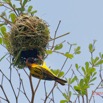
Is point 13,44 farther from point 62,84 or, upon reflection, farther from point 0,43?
point 62,84

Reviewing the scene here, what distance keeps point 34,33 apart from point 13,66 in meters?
0.31

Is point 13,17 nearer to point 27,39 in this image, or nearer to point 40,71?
point 27,39

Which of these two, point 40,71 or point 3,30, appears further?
point 3,30

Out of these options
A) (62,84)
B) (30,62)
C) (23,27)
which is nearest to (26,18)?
(23,27)

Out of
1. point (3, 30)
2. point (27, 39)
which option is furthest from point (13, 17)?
point (27, 39)

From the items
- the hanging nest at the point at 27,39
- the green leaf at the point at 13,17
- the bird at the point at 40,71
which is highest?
the green leaf at the point at 13,17

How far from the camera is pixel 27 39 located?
3.62 metres

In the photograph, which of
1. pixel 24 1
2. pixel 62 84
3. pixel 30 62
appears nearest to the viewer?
pixel 62 84

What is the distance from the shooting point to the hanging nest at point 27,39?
3.62m

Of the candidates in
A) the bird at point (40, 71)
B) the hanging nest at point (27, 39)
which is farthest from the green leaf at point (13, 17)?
the bird at point (40, 71)

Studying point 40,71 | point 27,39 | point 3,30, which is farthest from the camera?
point 3,30

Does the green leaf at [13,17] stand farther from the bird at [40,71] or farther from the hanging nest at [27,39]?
the bird at [40,71]

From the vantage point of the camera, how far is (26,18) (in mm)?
3762

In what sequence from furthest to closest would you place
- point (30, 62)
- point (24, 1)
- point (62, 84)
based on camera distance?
1. point (24, 1)
2. point (30, 62)
3. point (62, 84)
